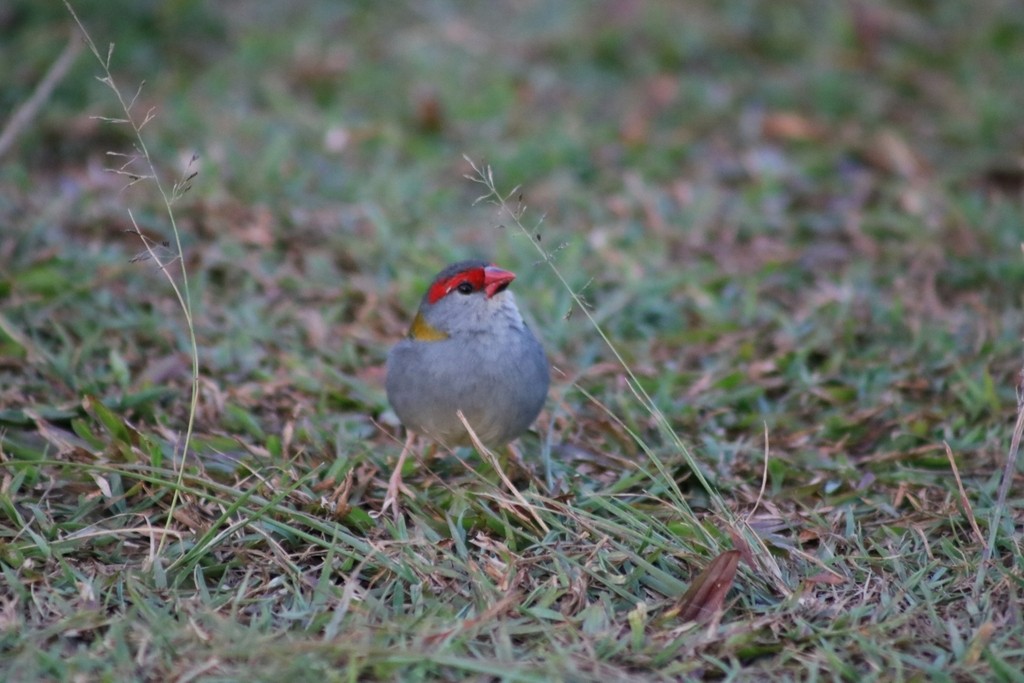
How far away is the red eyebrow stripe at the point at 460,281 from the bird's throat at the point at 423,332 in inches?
3.9

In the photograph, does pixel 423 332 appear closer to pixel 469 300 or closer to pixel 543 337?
pixel 469 300

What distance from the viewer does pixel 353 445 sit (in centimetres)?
460

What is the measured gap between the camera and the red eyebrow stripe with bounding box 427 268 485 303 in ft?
14.5

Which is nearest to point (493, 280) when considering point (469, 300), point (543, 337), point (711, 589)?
point (469, 300)

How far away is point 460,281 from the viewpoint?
4.43 metres

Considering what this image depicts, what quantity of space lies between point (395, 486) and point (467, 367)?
20.0 inches

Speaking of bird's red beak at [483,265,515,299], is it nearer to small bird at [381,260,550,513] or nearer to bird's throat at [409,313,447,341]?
small bird at [381,260,550,513]

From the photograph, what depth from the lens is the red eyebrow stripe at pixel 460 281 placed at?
14.5ft

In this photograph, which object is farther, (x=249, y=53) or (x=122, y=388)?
(x=249, y=53)

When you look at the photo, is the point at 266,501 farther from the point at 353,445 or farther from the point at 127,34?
the point at 127,34

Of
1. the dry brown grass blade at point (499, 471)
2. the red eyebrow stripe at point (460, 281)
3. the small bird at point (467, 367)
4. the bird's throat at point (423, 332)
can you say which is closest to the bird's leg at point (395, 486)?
the small bird at point (467, 367)

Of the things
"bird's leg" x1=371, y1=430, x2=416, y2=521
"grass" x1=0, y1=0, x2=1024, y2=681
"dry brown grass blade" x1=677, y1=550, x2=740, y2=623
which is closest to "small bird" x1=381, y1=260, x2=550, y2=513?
"bird's leg" x1=371, y1=430, x2=416, y2=521

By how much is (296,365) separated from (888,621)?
2.78 meters

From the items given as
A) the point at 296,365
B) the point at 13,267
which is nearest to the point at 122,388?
the point at 296,365
